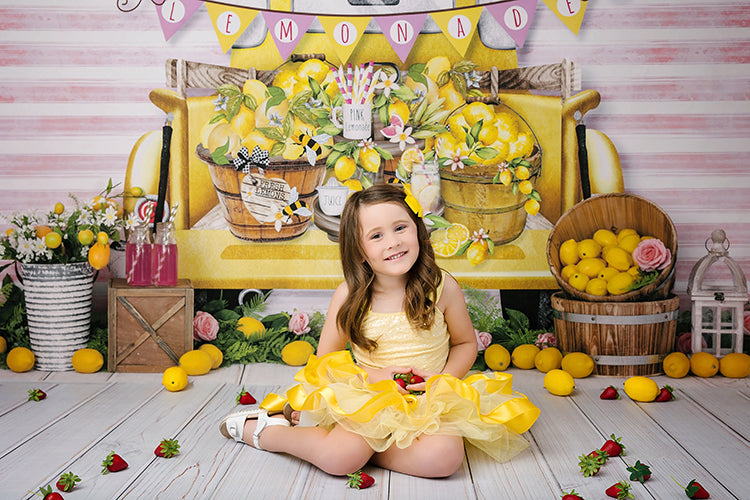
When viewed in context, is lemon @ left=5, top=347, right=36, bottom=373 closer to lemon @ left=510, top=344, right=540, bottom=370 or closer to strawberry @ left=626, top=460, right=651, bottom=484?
lemon @ left=510, top=344, right=540, bottom=370

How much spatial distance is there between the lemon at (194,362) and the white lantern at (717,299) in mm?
2270

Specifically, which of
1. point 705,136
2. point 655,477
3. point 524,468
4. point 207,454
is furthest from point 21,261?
point 705,136


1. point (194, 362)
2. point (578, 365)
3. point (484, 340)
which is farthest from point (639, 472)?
point (194, 362)

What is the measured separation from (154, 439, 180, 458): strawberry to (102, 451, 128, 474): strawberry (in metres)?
0.13

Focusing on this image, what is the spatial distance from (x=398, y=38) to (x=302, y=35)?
18.9 inches

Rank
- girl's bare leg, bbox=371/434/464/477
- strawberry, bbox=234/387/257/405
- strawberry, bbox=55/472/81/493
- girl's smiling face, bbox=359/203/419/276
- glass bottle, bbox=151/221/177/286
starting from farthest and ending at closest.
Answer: glass bottle, bbox=151/221/177/286
strawberry, bbox=234/387/257/405
girl's smiling face, bbox=359/203/419/276
girl's bare leg, bbox=371/434/464/477
strawberry, bbox=55/472/81/493

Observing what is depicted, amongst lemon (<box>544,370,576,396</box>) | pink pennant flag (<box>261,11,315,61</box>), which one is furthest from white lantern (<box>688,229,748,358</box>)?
pink pennant flag (<box>261,11,315,61</box>)

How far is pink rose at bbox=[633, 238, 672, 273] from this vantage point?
10.4ft

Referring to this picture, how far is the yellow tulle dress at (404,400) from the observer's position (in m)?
2.05

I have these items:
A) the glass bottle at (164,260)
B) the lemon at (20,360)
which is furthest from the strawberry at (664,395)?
the lemon at (20,360)

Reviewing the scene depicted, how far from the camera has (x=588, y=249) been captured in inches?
131

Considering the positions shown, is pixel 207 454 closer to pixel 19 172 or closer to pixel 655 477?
pixel 655 477

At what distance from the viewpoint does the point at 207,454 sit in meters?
2.23

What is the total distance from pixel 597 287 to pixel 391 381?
141 cm
